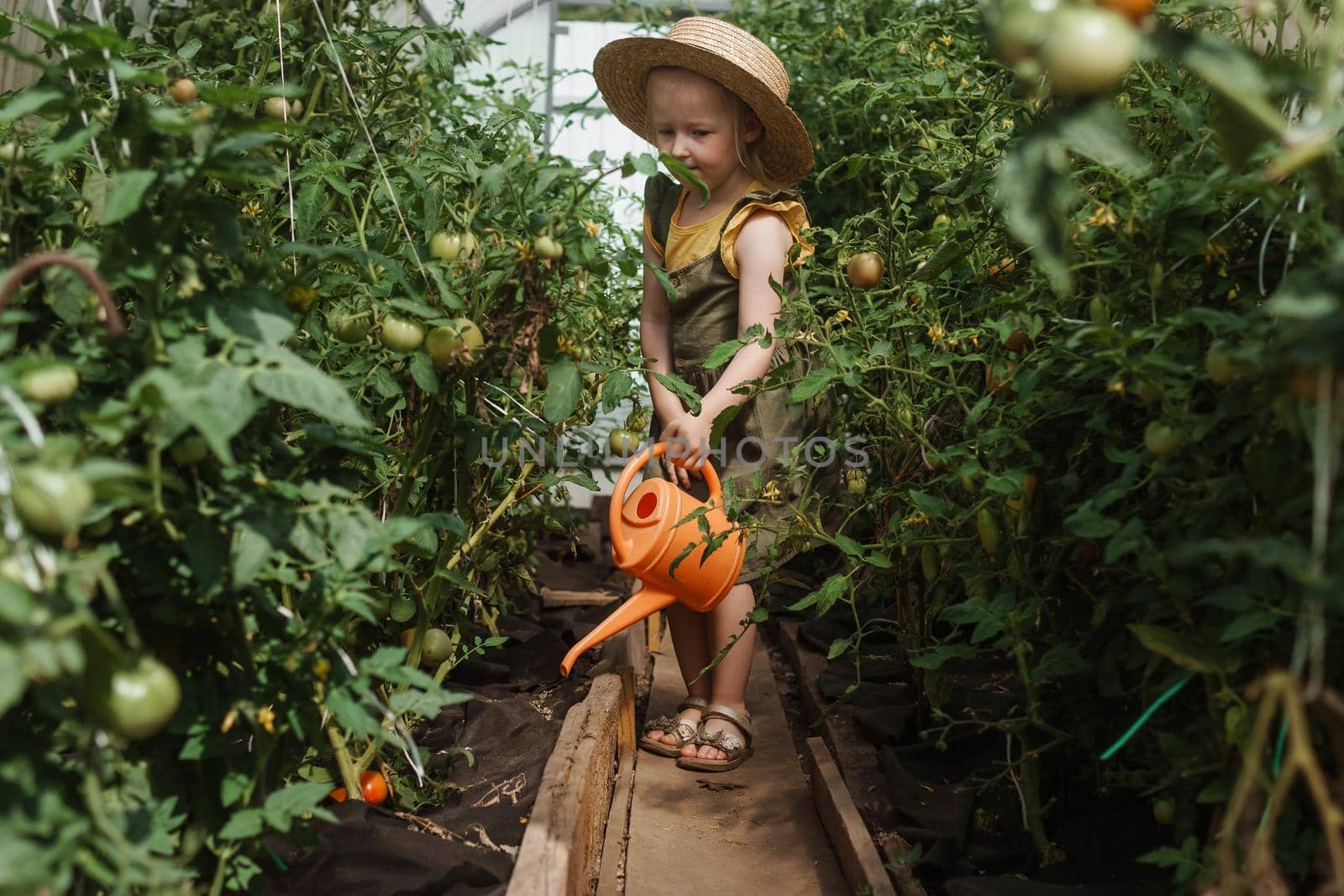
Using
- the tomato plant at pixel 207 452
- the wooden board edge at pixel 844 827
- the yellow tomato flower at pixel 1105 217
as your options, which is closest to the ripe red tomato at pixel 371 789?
the tomato plant at pixel 207 452

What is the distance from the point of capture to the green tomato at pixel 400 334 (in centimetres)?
127

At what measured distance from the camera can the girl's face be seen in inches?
85.3

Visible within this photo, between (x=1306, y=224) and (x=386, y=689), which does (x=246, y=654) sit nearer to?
(x=386, y=689)

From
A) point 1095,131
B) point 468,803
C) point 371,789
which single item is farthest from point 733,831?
point 1095,131

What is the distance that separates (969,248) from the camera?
61.4 inches

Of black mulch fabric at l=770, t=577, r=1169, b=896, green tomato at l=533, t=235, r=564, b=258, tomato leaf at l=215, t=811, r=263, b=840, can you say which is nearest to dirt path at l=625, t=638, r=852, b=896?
black mulch fabric at l=770, t=577, r=1169, b=896

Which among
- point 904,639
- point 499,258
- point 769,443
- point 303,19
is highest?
point 303,19

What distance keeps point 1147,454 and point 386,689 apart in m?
1.00

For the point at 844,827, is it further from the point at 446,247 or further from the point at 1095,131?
the point at 1095,131

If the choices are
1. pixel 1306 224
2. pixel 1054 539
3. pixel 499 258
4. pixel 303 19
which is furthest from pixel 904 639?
pixel 303 19

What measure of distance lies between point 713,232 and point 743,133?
0.70 ft

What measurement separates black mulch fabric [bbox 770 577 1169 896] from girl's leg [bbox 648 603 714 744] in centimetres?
27

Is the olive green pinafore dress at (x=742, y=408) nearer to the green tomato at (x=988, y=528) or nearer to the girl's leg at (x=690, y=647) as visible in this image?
the girl's leg at (x=690, y=647)

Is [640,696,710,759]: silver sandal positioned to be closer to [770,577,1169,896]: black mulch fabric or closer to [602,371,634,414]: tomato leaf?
[770,577,1169,896]: black mulch fabric
